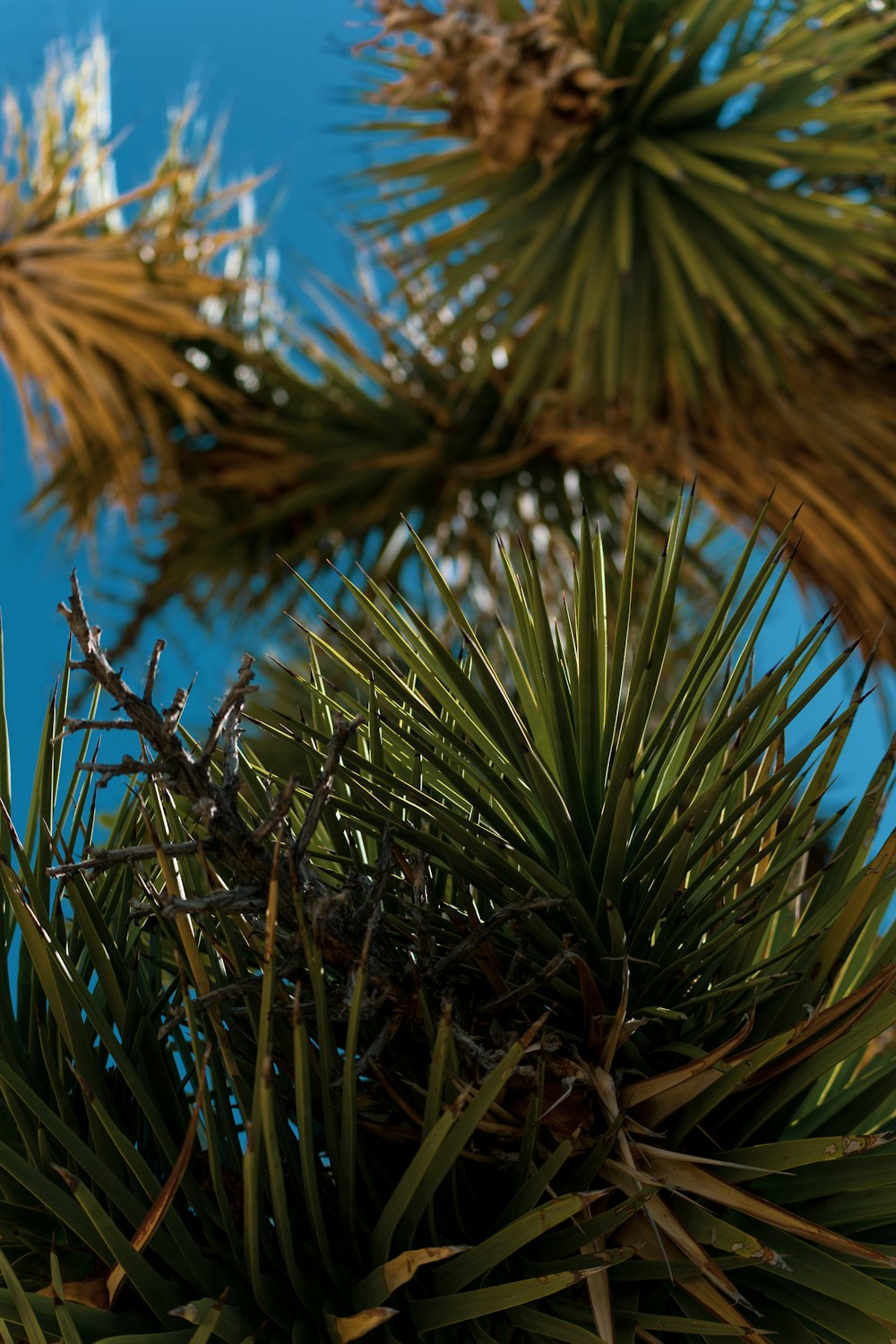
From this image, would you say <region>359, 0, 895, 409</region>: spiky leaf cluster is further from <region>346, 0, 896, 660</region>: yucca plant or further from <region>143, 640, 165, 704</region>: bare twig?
<region>143, 640, 165, 704</region>: bare twig

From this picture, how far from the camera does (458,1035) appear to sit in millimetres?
510

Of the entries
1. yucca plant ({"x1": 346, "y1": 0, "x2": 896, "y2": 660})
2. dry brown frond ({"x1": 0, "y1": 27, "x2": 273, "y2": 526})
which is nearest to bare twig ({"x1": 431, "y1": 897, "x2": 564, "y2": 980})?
yucca plant ({"x1": 346, "y1": 0, "x2": 896, "y2": 660})

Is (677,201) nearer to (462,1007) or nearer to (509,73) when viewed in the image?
(509,73)

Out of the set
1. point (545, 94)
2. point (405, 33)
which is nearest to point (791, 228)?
point (545, 94)

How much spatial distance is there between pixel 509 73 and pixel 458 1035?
→ 1.80 metres

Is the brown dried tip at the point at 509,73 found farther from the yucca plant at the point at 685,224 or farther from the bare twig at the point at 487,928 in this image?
the bare twig at the point at 487,928

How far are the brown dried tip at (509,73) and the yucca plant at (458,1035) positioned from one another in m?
1.53

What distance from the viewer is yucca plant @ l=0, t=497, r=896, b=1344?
502 millimetres

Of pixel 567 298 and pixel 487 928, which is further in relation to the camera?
pixel 567 298

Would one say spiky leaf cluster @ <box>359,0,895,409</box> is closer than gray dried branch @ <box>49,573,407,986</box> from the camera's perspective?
No

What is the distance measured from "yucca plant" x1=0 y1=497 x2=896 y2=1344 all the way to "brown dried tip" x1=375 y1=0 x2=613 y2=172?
5.02ft

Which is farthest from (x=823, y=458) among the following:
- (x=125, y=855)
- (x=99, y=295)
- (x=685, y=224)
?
(x=125, y=855)

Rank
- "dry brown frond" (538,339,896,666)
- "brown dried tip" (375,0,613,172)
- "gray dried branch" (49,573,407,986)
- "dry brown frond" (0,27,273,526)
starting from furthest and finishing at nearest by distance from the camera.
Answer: "dry brown frond" (0,27,273,526) → "dry brown frond" (538,339,896,666) → "brown dried tip" (375,0,613,172) → "gray dried branch" (49,573,407,986)

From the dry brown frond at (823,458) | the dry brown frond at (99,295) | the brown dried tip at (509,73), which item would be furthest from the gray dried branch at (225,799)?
the dry brown frond at (99,295)
